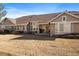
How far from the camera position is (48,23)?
8.87m

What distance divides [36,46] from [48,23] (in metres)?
0.63

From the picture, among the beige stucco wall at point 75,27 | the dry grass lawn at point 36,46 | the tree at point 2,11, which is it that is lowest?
the dry grass lawn at point 36,46

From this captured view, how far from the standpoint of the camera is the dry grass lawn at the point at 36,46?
8547 millimetres

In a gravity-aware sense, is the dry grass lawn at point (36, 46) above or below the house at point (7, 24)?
below

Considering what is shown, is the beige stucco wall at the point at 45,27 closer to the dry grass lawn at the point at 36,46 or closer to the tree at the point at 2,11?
the dry grass lawn at the point at 36,46

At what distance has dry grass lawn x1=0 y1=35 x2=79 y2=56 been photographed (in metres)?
8.55

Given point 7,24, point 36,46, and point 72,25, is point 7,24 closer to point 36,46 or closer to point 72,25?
point 36,46

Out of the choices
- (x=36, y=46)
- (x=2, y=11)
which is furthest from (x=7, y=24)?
(x=36, y=46)

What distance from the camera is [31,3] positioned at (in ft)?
28.2

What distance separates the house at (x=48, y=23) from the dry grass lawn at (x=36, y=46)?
0.71ft

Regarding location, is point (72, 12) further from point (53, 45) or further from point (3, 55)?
point (3, 55)

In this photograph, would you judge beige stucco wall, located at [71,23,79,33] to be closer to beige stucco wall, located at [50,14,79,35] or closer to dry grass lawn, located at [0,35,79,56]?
beige stucco wall, located at [50,14,79,35]

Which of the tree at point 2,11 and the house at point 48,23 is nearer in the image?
the tree at point 2,11

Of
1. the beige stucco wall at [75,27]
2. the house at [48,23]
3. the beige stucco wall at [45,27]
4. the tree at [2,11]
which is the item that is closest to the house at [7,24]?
the house at [48,23]
